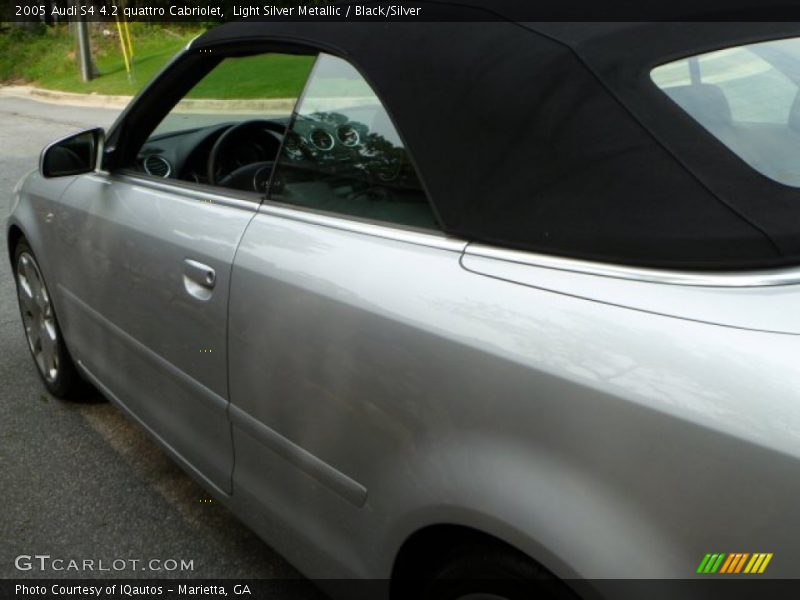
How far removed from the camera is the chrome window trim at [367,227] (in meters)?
1.64

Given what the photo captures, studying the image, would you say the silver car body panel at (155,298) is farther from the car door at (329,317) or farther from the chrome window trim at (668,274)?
the chrome window trim at (668,274)

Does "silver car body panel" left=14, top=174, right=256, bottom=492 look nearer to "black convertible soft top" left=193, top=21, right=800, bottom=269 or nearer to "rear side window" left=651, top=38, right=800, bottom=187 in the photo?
"black convertible soft top" left=193, top=21, right=800, bottom=269

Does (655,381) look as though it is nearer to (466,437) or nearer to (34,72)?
(466,437)

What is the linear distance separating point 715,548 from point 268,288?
1.17 meters

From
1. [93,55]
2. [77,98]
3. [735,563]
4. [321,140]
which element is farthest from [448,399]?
Answer: [93,55]

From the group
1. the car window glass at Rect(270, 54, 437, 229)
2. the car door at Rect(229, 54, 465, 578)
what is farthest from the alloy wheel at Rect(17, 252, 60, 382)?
the car window glass at Rect(270, 54, 437, 229)

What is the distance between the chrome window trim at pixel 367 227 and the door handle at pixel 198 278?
0.22 m

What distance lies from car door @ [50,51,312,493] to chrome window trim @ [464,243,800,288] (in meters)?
0.94

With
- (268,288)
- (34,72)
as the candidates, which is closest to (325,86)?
(268,288)

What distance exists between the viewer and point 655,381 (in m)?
1.22

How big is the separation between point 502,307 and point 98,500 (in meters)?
2.13

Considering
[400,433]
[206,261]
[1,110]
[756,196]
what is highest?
[756,196]

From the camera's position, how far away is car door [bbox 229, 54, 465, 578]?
1642 millimetres

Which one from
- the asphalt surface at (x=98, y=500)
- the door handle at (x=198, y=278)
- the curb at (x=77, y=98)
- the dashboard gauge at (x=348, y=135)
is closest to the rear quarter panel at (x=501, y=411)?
the door handle at (x=198, y=278)
